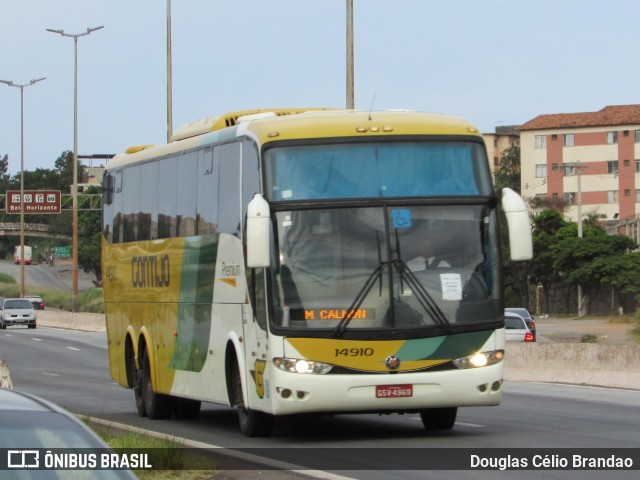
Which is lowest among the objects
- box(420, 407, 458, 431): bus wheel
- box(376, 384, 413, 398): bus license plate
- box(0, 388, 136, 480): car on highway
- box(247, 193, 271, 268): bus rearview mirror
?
box(420, 407, 458, 431): bus wheel

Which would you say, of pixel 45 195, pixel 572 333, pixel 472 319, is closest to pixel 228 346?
pixel 472 319

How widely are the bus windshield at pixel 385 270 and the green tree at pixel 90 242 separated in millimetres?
127383

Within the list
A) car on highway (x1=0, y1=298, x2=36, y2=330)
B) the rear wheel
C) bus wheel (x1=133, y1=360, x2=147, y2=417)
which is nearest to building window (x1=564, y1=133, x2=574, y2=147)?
car on highway (x1=0, y1=298, x2=36, y2=330)

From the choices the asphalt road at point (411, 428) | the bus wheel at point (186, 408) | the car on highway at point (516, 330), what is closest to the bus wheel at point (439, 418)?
the asphalt road at point (411, 428)

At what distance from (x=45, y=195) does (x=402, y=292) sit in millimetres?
92741

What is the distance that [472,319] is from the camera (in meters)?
15.5

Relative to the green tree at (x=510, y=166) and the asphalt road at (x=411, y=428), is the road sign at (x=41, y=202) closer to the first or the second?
the green tree at (x=510, y=166)

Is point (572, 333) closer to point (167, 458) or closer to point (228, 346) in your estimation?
point (228, 346)

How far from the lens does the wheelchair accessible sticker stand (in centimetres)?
1561

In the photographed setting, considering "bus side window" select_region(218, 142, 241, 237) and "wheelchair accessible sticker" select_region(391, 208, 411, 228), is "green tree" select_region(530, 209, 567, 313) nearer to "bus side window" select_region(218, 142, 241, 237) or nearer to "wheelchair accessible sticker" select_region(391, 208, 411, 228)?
"bus side window" select_region(218, 142, 241, 237)

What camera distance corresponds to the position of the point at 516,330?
40.1 metres

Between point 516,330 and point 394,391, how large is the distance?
2530 cm

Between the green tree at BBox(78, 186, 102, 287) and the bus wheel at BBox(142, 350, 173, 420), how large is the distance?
12122 centimetres

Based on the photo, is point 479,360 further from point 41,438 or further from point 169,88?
point 169,88
